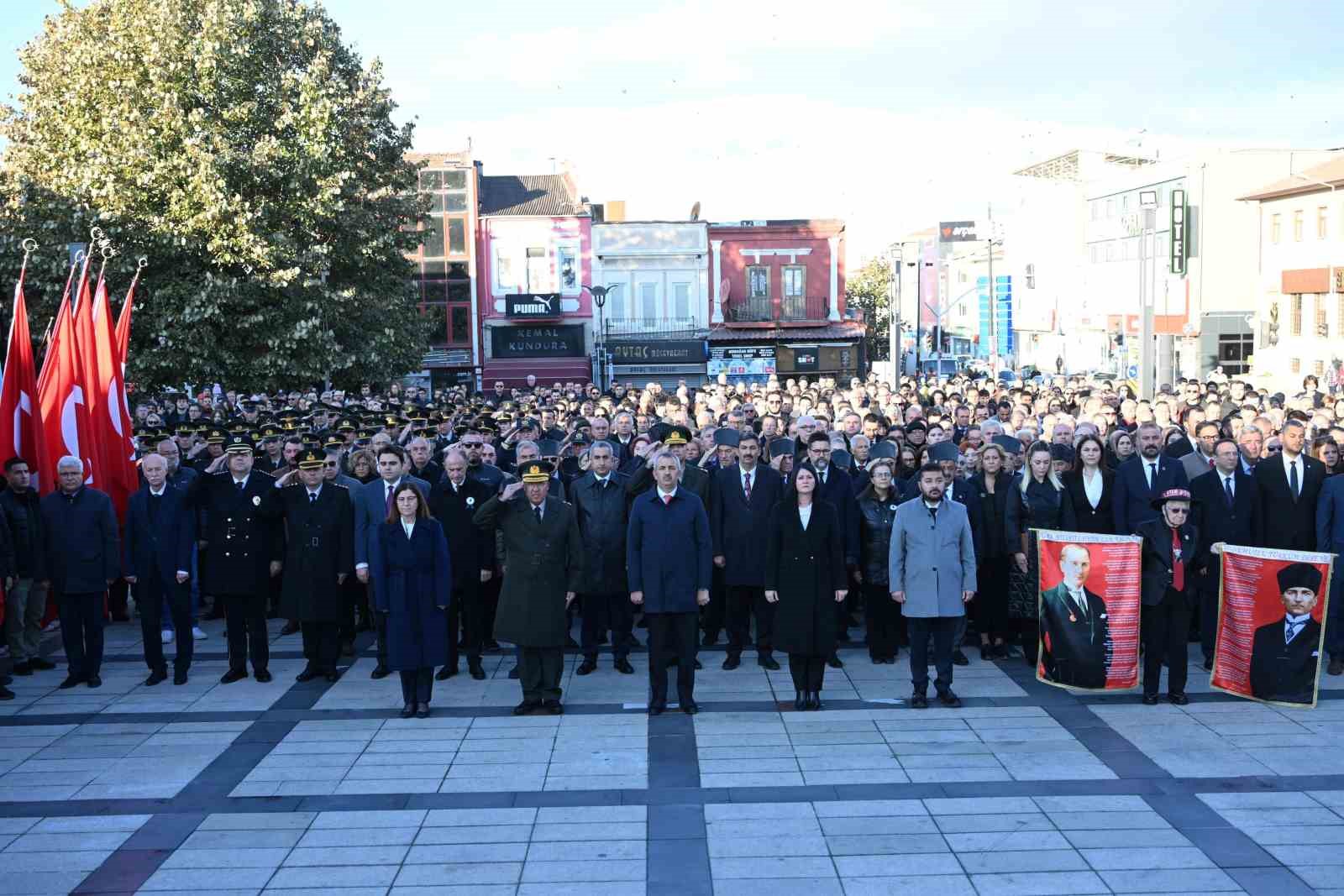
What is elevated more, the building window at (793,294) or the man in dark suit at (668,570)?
the building window at (793,294)

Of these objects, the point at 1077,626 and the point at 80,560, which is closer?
the point at 1077,626

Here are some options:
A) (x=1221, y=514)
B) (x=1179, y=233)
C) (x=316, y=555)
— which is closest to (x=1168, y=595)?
(x=1221, y=514)

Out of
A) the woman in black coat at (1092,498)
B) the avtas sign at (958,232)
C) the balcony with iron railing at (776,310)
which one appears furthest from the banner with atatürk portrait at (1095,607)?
the avtas sign at (958,232)

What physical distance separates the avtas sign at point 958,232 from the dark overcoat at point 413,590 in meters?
100

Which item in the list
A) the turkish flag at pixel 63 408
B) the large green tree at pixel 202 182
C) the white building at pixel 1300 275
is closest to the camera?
the turkish flag at pixel 63 408

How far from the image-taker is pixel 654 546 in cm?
920

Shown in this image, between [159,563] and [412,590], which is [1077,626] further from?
[159,563]

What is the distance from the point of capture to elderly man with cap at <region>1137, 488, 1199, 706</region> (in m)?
9.15

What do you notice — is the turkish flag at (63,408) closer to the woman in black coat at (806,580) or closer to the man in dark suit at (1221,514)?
the woman in black coat at (806,580)

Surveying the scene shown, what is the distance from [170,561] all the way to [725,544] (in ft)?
14.0

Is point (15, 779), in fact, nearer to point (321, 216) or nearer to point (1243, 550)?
point (1243, 550)

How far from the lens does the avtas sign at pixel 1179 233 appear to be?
169 ft

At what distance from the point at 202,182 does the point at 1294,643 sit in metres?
19.9

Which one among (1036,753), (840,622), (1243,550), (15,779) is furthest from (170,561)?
(1243,550)
